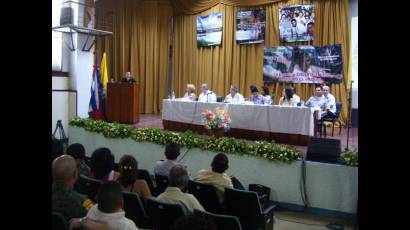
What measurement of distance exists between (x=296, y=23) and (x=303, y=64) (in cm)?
109

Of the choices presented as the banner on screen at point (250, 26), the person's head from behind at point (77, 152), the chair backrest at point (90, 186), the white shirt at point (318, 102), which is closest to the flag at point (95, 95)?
the banner on screen at point (250, 26)

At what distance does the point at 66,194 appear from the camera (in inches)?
90.9

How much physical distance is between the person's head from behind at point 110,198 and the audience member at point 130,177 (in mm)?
963

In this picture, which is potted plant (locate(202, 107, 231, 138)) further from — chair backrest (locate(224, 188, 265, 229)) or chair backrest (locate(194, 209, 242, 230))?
chair backrest (locate(194, 209, 242, 230))

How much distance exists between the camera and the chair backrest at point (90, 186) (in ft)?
9.93

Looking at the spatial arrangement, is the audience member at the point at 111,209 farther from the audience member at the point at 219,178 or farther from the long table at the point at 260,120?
the long table at the point at 260,120

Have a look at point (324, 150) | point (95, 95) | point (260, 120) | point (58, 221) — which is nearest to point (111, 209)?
point (58, 221)

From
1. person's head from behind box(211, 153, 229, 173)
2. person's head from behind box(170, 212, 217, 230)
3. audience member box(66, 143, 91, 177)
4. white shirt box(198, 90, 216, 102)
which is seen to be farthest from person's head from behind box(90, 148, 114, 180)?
white shirt box(198, 90, 216, 102)

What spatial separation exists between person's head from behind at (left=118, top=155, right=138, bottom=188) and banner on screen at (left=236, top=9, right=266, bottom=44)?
25.9 feet

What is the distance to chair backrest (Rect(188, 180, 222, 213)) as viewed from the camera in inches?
134

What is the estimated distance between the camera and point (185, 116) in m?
7.73
